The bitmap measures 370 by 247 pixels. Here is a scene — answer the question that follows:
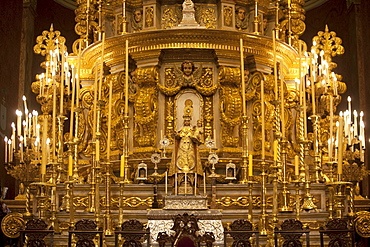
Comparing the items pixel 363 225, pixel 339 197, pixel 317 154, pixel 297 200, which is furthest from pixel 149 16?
pixel 363 225

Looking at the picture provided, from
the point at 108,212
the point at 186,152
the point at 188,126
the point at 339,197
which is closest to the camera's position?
the point at 339,197

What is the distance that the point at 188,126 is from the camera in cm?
1205

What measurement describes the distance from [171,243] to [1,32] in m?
8.88

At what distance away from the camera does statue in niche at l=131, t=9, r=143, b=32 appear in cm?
1542

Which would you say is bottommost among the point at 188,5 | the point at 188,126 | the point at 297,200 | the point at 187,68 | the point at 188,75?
the point at 297,200

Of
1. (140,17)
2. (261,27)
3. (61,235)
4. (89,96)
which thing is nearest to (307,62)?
(261,27)

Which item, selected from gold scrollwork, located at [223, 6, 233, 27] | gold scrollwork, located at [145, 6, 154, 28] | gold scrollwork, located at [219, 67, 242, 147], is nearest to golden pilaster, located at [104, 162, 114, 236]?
gold scrollwork, located at [219, 67, 242, 147]

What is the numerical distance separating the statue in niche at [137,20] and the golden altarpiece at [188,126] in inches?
1.0

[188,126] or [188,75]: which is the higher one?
[188,75]

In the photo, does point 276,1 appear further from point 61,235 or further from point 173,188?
point 61,235

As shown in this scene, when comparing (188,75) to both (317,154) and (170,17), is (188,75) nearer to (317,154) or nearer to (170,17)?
(170,17)

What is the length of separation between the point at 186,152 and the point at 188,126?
0.54 metres

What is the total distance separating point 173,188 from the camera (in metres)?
11.6

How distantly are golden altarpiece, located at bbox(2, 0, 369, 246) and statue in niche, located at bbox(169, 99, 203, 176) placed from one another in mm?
22
